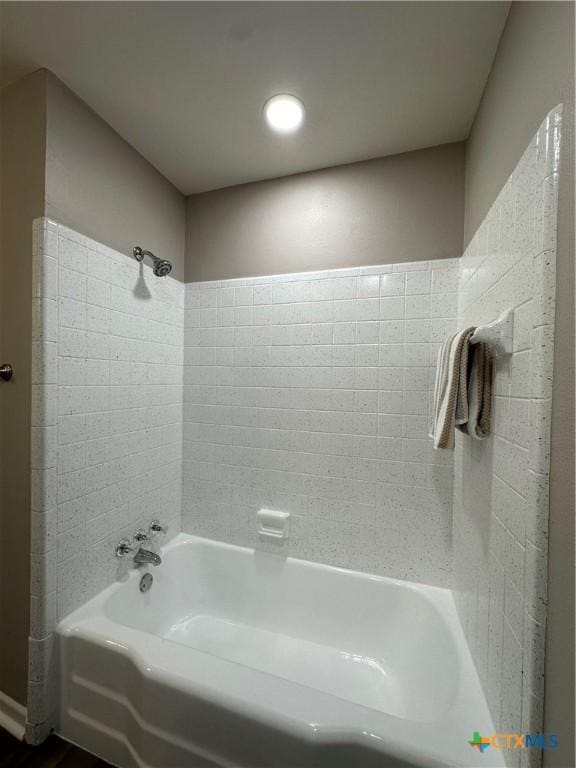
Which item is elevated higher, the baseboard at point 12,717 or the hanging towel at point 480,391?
the hanging towel at point 480,391

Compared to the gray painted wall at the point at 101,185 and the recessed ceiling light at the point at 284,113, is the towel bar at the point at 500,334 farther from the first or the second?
the gray painted wall at the point at 101,185

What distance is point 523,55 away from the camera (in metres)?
0.83

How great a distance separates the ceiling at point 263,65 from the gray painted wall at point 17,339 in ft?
0.64

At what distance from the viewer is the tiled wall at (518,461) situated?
651mm

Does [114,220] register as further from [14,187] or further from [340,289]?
[340,289]

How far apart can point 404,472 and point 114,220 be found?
177 centimetres

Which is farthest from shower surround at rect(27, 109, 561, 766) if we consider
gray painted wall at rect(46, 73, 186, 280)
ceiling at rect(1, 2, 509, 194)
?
ceiling at rect(1, 2, 509, 194)

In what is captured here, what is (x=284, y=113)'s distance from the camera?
4.22 feet

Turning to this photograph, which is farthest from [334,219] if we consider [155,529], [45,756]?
[45,756]

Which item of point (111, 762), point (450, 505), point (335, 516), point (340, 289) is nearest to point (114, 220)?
point (340, 289)

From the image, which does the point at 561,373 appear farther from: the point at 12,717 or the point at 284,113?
the point at 12,717

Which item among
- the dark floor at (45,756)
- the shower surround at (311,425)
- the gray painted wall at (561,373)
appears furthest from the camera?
the dark floor at (45,756)

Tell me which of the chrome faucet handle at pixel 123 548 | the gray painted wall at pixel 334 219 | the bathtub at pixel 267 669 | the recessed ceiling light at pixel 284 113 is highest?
the recessed ceiling light at pixel 284 113

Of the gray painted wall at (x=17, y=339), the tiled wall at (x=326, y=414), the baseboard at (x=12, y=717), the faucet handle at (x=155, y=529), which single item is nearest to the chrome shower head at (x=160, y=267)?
the tiled wall at (x=326, y=414)
